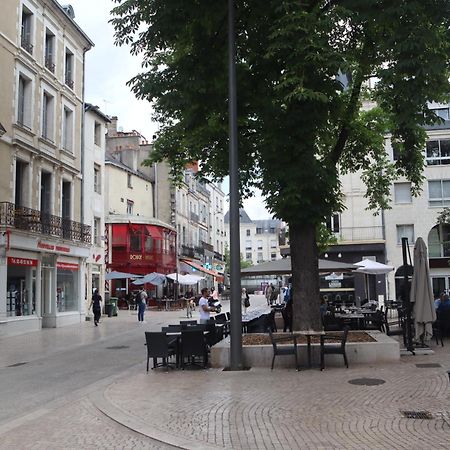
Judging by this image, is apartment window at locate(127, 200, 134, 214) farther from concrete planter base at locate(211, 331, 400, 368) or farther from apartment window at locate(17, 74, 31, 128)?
concrete planter base at locate(211, 331, 400, 368)

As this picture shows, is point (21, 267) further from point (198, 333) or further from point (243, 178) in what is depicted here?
point (198, 333)

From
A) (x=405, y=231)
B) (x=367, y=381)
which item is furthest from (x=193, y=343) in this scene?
(x=405, y=231)

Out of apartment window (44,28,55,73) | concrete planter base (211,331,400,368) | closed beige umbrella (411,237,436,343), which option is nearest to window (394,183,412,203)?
apartment window (44,28,55,73)

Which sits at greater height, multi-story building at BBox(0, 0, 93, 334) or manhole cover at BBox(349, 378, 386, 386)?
multi-story building at BBox(0, 0, 93, 334)

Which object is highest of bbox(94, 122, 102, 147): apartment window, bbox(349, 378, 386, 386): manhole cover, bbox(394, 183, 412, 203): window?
bbox(94, 122, 102, 147): apartment window

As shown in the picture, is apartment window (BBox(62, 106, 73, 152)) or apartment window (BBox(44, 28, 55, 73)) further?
apartment window (BBox(62, 106, 73, 152))

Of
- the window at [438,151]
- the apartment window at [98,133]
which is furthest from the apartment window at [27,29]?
the window at [438,151]

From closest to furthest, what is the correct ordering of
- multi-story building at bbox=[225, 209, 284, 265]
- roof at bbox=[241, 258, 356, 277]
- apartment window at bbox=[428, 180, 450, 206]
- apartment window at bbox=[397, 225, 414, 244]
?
roof at bbox=[241, 258, 356, 277]
apartment window at bbox=[428, 180, 450, 206]
apartment window at bbox=[397, 225, 414, 244]
multi-story building at bbox=[225, 209, 284, 265]

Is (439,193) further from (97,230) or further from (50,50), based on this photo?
(50,50)

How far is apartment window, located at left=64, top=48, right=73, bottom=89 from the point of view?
2766cm

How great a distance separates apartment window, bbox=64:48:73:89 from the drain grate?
24.5 m

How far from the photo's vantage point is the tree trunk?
12.3m

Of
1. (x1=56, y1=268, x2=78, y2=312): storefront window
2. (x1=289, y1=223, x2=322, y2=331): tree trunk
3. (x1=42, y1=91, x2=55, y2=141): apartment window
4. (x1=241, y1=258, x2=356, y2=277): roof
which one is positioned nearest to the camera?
(x1=289, y1=223, x2=322, y2=331): tree trunk

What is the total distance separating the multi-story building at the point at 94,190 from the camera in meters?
30.0
